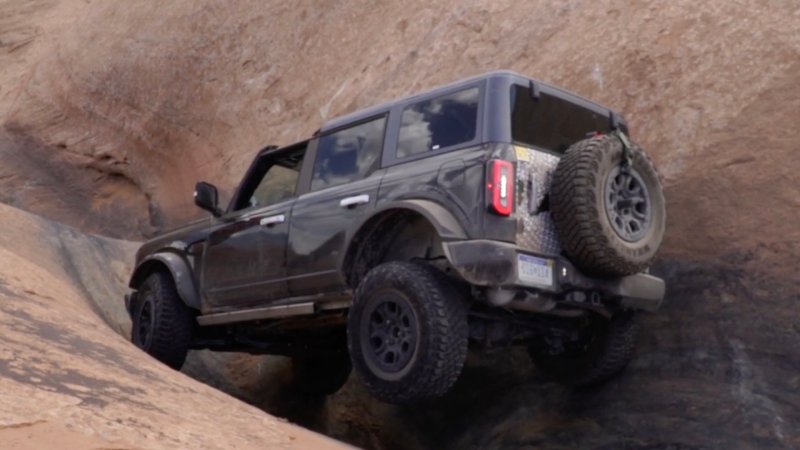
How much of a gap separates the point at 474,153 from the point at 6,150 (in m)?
14.4

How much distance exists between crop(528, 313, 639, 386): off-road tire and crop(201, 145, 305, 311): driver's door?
199 cm

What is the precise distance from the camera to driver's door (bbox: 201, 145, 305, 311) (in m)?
7.44

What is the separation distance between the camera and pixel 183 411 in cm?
492

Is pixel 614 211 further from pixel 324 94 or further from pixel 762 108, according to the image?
pixel 324 94

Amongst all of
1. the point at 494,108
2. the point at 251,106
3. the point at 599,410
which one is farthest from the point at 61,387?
the point at 251,106

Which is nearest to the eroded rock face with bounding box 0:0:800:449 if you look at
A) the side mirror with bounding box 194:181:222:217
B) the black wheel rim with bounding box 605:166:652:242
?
the side mirror with bounding box 194:181:222:217

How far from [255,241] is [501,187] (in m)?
2.49

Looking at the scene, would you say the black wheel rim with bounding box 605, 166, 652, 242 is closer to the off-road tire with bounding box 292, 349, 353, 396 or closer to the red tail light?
the red tail light

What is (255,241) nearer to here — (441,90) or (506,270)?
(441,90)

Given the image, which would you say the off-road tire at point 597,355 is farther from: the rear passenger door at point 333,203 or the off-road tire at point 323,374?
the off-road tire at point 323,374

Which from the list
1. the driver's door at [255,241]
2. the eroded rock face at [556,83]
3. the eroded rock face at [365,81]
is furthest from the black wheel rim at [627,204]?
the driver's door at [255,241]

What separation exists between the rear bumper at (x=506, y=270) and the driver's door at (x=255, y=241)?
6.12 ft

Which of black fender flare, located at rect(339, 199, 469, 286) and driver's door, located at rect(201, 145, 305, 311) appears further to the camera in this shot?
driver's door, located at rect(201, 145, 305, 311)

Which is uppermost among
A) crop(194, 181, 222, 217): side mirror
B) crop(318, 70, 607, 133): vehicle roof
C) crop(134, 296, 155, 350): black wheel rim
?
crop(318, 70, 607, 133): vehicle roof
